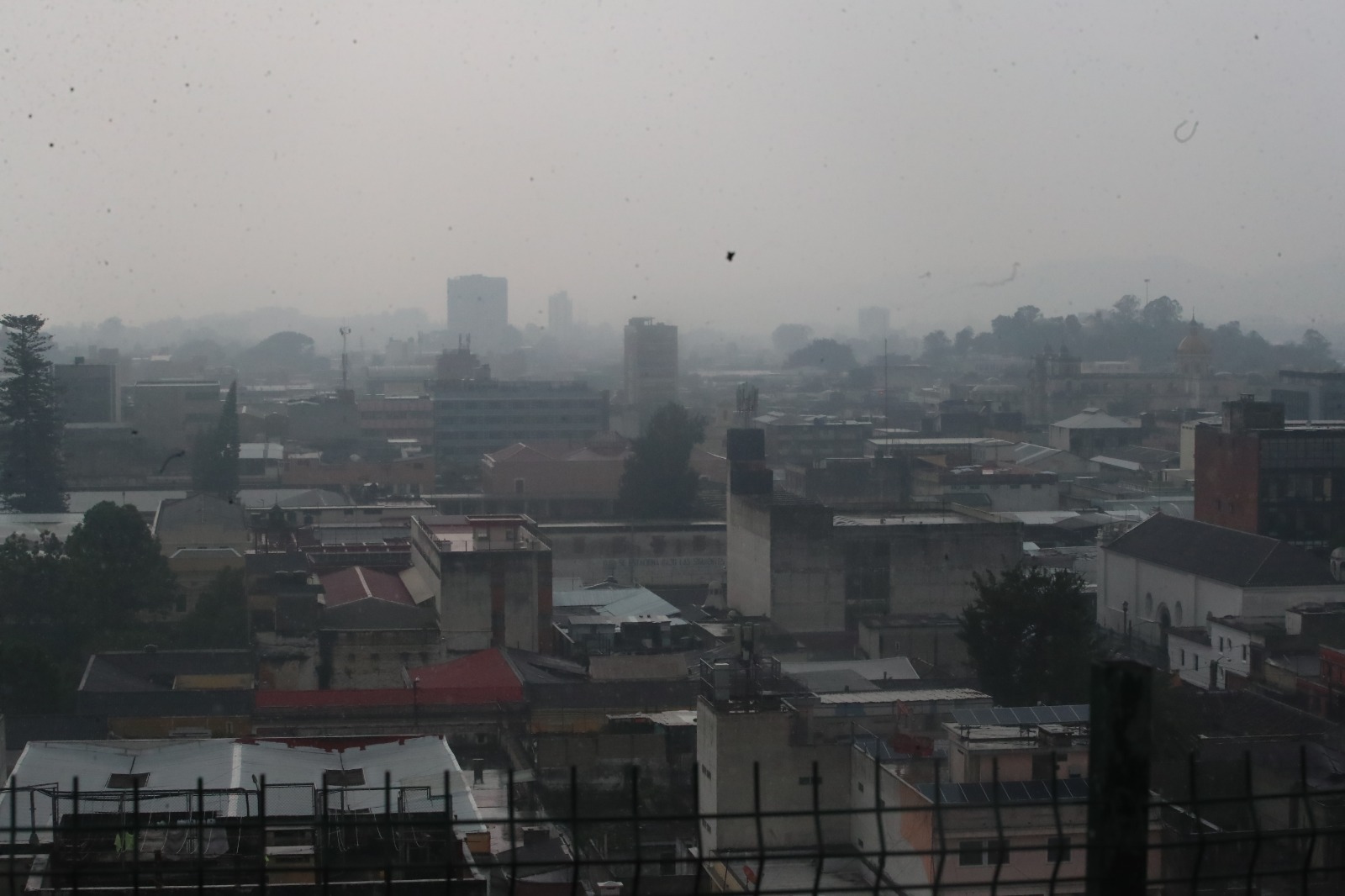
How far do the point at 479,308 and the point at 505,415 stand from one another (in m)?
44.6

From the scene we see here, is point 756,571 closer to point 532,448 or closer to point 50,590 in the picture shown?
point 50,590

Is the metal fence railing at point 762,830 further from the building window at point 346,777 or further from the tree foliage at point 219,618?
the tree foliage at point 219,618

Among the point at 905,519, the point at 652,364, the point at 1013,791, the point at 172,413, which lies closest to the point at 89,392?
the point at 172,413

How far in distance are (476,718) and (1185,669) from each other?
4.61 meters

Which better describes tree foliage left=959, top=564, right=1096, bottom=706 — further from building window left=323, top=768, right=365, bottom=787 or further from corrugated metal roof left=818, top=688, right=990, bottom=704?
building window left=323, top=768, right=365, bottom=787

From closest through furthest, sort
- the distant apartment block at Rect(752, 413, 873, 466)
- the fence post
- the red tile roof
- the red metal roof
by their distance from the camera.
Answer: the fence post, the red metal roof, the red tile roof, the distant apartment block at Rect(752, 413, 873, 466)

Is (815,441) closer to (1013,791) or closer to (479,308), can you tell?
(1013,791)

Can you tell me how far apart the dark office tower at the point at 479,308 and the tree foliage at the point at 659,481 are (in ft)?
163

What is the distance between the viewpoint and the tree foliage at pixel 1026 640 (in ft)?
26.0

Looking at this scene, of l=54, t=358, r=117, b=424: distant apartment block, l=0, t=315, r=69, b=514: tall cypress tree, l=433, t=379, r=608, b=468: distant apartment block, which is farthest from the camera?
l=433, t=379, r=608, b=468: distant apartment block

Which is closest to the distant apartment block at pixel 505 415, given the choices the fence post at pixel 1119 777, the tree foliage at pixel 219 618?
the tree foliage at pixel 219 618

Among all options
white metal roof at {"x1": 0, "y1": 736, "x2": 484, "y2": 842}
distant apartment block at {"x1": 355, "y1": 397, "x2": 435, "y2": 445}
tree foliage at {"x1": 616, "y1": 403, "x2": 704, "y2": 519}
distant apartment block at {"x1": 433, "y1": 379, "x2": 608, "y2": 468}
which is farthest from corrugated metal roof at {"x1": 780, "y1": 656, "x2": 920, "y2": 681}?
distant apartment block at {"x1": 355, "y1": 397, "x2": 435, "y2": 445}

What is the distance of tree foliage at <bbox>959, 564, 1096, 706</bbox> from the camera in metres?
7.91

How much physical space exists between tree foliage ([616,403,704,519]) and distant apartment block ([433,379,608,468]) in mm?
5549
